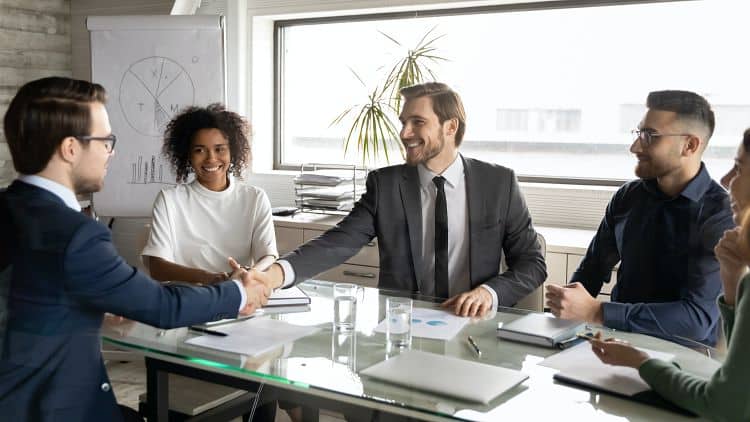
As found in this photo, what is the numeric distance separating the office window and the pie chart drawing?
98 cm

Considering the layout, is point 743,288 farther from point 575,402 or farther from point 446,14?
point 446,14

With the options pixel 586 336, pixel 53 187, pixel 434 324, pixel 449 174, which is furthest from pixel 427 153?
pixel 53 187

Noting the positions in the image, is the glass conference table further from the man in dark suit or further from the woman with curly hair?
the woman with curly hair

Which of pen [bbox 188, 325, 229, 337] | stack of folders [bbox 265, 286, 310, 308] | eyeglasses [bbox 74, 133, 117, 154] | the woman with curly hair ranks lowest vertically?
pen [bbox 188, 325, 229, 337]

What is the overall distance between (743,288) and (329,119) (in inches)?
130

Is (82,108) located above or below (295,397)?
above

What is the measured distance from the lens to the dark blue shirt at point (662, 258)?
1867 millimetres

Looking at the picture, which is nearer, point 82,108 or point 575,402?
point 575,402

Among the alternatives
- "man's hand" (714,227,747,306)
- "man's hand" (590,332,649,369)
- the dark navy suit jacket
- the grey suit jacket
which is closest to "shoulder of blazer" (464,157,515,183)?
the grey suit jacket

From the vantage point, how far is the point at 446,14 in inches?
150

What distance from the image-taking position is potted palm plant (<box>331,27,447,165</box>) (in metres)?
3.70

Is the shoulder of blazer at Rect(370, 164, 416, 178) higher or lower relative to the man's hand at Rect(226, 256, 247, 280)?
higher

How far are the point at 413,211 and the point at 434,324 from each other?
64cm

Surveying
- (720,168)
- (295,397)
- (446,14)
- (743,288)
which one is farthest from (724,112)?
(295,397)
